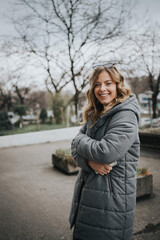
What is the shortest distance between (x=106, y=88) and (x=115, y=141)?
497 mm

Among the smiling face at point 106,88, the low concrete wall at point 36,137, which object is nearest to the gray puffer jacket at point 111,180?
the smiling face at point 106,88

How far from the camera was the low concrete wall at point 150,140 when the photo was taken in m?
8.99

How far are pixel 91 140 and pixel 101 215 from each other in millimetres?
600

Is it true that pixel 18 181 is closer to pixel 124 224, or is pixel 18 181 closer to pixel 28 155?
pixel 28 155

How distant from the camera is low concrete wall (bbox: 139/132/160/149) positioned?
29.5 feet

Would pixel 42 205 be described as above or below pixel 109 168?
below

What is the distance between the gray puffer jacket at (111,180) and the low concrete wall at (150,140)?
773 centimetres

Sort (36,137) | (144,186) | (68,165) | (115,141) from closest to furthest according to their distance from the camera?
(115,141)
(144,186)
(68,165)
(36,137)

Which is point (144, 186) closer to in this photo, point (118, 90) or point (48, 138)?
point (118, 90)

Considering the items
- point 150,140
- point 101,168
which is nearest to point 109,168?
point 101,168

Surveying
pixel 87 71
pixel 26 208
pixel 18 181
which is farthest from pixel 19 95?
pixel 26 208

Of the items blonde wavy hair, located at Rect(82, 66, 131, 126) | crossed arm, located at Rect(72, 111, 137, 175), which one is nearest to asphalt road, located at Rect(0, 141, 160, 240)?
crossed arm, located at Rect(72, 111, 137, 175)

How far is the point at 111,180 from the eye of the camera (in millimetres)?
1676

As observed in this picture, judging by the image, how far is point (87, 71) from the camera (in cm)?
1667
